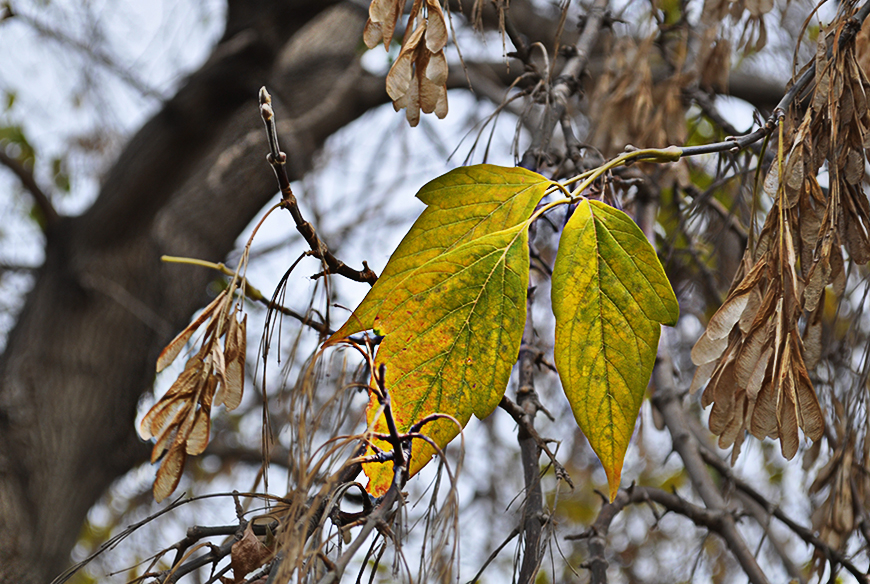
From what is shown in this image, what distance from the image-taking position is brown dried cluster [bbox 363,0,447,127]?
21.6 inches

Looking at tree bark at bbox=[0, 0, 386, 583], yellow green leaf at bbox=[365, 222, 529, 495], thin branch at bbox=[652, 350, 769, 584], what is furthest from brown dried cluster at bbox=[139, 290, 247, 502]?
tree bark at bbox=[0, 0, 386, 583]

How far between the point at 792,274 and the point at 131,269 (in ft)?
5.84

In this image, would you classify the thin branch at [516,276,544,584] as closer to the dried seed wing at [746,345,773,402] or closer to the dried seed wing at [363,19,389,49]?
the dried seed wing at [746,345,773,402]

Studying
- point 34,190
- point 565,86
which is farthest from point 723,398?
point 34,190

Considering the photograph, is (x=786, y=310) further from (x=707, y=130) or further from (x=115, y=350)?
(x=115, y=350)

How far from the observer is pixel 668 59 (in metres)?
1.42

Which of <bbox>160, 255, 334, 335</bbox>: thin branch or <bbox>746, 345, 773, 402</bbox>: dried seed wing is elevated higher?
<bbox>160, 255, 334, 335</bbox>: thin branch

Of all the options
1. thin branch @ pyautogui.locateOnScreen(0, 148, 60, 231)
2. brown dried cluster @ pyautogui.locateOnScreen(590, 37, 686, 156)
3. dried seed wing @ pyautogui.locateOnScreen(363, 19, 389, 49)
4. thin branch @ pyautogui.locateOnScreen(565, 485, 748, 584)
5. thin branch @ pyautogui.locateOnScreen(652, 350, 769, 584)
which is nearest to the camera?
dried seed wing @ pyautogui.locateOnScreen(363, 19, 389, 49)

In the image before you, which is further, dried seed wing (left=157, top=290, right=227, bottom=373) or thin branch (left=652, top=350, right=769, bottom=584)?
thin branch (left=652, top=350, right=769, bottom=584)

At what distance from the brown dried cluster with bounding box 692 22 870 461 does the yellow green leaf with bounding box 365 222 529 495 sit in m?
0.16

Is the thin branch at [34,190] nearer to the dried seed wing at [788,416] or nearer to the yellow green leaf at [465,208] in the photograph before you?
the yellow green leaf at [465,208]

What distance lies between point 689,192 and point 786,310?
792mm

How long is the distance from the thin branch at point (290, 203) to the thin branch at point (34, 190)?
1.74 meters

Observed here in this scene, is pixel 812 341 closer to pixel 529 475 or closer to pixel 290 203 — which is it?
pixel 529 475
